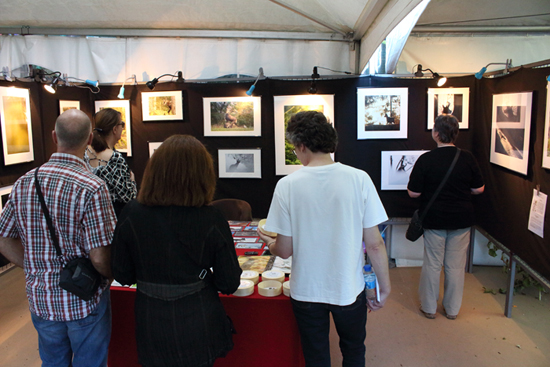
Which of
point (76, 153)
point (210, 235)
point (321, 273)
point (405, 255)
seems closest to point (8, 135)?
point (76, 153)

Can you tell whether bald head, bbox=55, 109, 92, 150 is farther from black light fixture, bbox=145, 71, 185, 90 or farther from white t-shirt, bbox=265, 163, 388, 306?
black light fixture, bbox=145, 71, 185, 90

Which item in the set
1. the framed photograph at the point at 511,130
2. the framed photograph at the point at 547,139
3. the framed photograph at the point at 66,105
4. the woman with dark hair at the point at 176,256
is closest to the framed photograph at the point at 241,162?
the framed photograph at the point at 66,105

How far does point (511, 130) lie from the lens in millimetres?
3492

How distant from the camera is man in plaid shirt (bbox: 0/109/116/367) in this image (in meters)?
1.79

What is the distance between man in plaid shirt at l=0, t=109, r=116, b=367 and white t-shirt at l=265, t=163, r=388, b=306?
78 cm

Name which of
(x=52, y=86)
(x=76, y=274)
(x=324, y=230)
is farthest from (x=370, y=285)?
(x=52, y=86)

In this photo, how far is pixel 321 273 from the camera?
1833mm

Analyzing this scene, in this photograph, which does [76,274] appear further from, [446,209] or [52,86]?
[52,86]

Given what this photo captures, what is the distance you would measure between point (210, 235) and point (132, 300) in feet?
3.28

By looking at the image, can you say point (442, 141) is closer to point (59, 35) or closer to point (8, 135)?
point (8, 135)

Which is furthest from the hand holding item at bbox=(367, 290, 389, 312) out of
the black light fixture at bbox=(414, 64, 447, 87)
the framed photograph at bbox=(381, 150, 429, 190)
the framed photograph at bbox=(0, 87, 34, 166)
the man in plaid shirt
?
the framed photograph at bbox=(0, 87, 34, 166)

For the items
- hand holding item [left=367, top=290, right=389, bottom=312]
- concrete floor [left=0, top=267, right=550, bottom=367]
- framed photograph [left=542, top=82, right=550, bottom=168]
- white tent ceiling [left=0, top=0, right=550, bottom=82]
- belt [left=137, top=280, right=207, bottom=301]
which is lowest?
concrete floor [left=0, top=267, right=550, bottom=367]

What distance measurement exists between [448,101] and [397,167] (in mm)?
878

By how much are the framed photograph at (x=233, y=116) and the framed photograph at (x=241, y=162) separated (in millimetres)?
201
